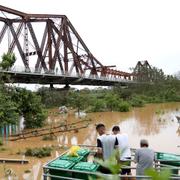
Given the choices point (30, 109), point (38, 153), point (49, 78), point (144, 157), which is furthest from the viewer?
point (49, 78)

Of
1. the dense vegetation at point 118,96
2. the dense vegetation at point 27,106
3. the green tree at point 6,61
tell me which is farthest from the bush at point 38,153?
the dense vegetation at point 118,96

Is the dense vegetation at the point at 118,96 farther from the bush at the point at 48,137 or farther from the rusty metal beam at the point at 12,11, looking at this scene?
the bush at the point at 48,137

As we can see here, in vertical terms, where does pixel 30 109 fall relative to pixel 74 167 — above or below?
above

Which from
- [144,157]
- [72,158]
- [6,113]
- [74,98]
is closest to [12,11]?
[74,98]

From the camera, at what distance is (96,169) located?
19.9ft

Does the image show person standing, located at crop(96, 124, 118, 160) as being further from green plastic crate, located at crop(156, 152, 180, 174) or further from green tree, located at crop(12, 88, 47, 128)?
green tree, located at crop(12, 88, 47, 128)

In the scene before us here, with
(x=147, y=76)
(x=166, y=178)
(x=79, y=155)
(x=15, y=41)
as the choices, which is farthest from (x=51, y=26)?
(x=166, y=178)

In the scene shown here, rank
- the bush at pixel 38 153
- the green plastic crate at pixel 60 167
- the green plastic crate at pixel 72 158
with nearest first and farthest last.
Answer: the green plastic crate at pixel 60 167 < the green plastic crate at pixel 72 158 < the bush at pixel 38 153

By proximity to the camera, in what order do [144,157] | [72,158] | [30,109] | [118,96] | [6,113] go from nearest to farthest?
[144,157] < [72,158] < [6,113] < [30,109] < [118,96]

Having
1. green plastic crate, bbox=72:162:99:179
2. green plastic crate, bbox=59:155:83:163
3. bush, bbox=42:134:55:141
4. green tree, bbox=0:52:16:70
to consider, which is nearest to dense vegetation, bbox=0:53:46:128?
green tree, bbox=0:52:16:70

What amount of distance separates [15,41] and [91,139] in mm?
32482

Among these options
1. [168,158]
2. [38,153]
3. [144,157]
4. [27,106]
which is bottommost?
[38,153]

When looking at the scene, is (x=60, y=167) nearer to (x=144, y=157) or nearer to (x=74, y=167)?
(x=74, y=167)

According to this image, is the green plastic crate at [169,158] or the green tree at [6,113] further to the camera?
the green tree at [6,113]
